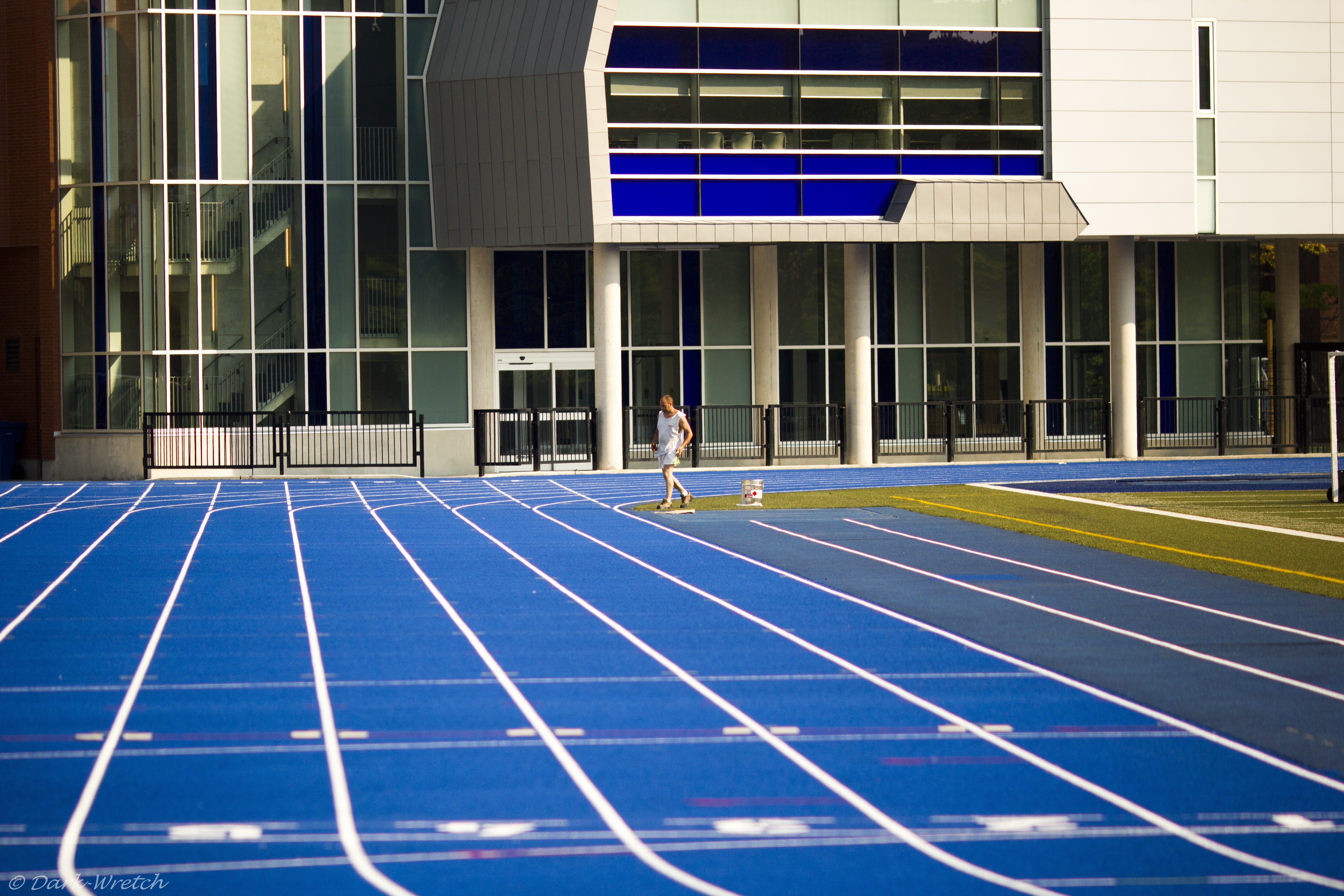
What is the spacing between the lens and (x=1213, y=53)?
36688mm

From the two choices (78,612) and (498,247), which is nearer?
(78,612)

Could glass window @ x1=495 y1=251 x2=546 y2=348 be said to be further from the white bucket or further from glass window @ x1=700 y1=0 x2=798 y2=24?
the white bucket

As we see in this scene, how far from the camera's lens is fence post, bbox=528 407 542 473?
3481cm

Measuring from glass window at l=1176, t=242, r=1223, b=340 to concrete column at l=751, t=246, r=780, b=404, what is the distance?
11.7 meters

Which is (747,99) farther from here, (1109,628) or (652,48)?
(1109,628)

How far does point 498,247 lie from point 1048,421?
15.2 metres

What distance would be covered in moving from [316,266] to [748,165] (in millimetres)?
10641

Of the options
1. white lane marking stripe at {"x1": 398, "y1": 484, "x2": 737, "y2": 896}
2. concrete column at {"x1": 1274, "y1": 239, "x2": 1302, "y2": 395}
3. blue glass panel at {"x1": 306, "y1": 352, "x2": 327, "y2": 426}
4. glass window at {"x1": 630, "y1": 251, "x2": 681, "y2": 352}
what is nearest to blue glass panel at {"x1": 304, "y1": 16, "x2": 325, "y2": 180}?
blue glass panel at {"x1": 306, "y1": 352, "x2": 327, "y2": 426}

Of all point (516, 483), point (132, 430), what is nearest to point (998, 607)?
point (516, 483)

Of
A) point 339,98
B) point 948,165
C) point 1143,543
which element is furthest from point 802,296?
point 1143,543

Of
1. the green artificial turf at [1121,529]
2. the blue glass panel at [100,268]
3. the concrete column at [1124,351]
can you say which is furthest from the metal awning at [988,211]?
the blue glass panel at [100,268]

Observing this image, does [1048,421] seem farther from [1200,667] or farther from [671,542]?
[1200,667]

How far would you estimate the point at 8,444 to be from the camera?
3697 centimetres

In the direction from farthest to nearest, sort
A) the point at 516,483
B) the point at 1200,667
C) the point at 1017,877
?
1. the point at 516,483
2. the point at 1200,667
3. the point at 1017,877
